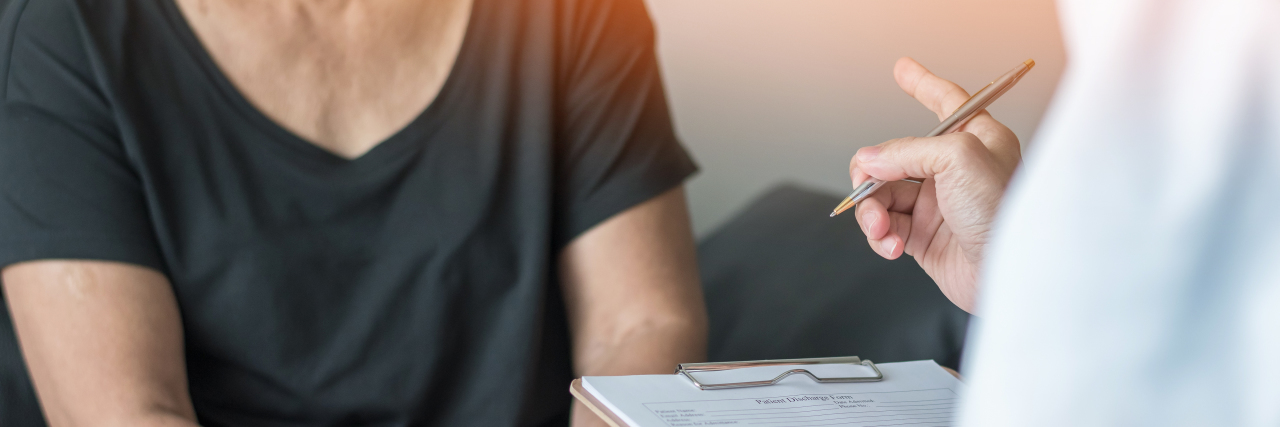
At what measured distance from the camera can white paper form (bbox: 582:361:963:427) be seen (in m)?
0.48

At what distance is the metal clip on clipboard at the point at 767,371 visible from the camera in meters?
0.53

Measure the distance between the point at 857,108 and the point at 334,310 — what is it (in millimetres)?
955

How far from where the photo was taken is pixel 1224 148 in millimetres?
238

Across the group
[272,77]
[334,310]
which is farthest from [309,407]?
[272,77]

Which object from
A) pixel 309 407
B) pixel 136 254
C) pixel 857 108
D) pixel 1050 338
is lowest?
pixel 309 407

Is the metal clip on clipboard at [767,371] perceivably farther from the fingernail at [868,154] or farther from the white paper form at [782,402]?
the fingernail at [868,154]

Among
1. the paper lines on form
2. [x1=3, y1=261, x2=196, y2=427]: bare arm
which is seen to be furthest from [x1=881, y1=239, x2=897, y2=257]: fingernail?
[x1=3, y1=261, x2=196, y2=427]: bare arm

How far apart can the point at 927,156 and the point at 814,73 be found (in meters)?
0.98

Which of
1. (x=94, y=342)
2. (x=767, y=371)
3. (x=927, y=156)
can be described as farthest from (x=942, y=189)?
(x=94, y=342)

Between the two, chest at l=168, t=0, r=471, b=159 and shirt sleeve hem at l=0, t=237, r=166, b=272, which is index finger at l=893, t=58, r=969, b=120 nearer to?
chest at l=168, t=0, r=471, b=159

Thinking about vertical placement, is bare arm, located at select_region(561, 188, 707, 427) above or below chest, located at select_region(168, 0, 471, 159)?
below

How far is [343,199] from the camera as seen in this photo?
80 centimetres

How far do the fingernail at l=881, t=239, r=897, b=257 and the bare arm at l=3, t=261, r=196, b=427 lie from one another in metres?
0.55

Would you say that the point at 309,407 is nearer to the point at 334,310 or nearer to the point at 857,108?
the point at 334,310
